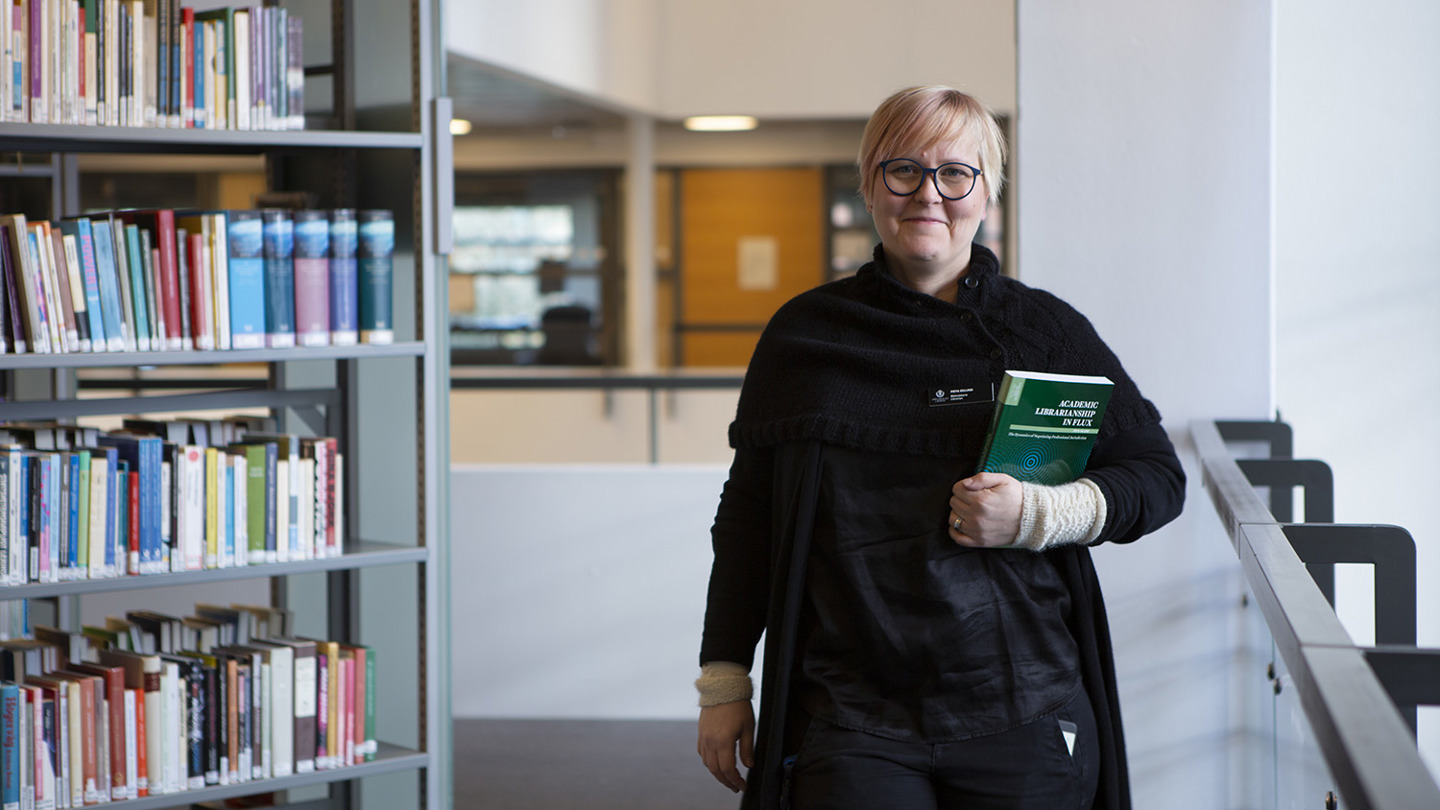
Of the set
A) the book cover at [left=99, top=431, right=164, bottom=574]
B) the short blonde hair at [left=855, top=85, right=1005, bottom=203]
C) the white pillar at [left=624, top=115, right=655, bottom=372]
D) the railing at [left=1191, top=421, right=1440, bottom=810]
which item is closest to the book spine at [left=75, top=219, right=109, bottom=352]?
the book cover at [left=99, top=431, right=164, bottom=574]

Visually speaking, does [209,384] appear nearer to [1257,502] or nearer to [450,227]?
[450,227]

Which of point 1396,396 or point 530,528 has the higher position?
point 1396,396

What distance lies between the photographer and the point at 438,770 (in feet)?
9.57

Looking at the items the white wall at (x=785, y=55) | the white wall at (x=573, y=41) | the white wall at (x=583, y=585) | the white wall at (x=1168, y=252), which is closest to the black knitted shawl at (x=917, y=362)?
the white wall at (x=1168, y=252)

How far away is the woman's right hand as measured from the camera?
5.23 ft

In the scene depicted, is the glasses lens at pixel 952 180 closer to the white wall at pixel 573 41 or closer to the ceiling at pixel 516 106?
the white wall at pixel 573 41

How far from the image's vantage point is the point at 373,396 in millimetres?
3090

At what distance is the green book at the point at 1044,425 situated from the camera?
4.57 ft

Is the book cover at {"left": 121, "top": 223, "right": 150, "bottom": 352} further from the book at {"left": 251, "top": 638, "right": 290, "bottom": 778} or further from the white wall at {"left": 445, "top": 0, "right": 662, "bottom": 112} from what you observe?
the white wall at {"left": 445, "top": 0, "right": 662, "bottom": 112}

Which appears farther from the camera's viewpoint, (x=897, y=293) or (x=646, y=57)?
(x=646, y=57)

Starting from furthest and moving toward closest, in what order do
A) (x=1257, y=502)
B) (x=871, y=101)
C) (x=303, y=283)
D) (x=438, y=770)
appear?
(x=871, y=101)
(x=438, y=770)
(x=303, y=283)
(x=1257, y=502)

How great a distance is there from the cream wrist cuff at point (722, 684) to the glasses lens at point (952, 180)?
63 cm

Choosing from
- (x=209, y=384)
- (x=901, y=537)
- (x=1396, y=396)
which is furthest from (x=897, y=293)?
(x=209, y=384)

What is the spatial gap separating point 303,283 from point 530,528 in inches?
81.9
